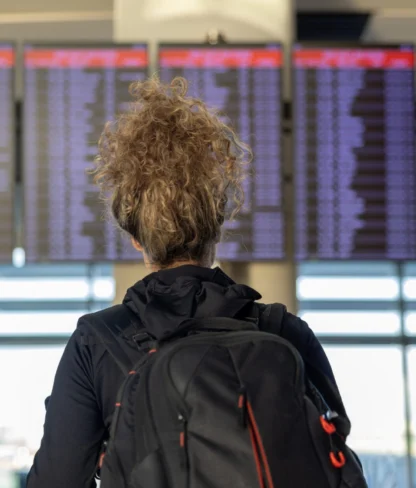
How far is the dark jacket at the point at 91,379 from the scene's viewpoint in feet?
3.96

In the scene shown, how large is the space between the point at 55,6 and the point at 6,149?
1.12 metres

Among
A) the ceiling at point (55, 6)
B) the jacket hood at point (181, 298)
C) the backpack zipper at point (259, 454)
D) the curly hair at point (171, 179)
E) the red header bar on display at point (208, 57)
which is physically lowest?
the backpack zipper at point (259, 454)

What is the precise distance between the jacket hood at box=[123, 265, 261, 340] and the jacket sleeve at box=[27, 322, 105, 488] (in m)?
0.12

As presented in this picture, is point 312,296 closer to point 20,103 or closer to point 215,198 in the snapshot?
point 20,103

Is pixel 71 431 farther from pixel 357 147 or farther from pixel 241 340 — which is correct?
pixel 357 147

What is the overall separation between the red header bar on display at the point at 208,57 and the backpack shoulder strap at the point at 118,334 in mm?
2102

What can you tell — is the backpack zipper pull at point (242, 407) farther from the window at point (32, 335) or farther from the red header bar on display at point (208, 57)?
the window at point (32, 335)

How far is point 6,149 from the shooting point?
319 centimetres

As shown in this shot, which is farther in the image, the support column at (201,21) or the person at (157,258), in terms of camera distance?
the support column at (201,21)

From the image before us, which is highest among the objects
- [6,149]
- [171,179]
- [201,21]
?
[201,21]

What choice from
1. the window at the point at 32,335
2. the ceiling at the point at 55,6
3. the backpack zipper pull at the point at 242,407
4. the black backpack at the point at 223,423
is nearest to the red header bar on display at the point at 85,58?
the ceiling at the point at 55,6

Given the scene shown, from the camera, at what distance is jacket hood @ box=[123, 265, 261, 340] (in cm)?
121

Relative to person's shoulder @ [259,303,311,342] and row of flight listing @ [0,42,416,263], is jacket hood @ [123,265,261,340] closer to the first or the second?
person's shoulder @ [259,303,311,342]

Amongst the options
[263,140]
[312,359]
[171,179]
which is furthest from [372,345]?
[171,179]
